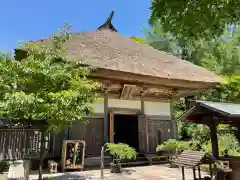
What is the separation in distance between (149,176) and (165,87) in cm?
452

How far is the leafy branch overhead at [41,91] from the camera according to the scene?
16.1 feet

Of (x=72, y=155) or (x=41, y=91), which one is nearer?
(x=41, y=91)

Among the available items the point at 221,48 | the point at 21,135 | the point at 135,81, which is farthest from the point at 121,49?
the point at 221,48

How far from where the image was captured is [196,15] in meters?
2.41

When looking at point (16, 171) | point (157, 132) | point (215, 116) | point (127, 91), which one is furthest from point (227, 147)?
point (16, 171)

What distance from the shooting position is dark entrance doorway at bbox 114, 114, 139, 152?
1277cm

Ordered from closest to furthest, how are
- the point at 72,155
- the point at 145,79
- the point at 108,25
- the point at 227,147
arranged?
the point at 72,155 → the point at 145,79 → the point at 227,147 → the point at 108,25

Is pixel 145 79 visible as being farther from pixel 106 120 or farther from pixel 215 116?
pixel 215 116

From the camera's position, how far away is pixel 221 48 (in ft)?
54.3

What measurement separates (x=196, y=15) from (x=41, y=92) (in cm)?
401

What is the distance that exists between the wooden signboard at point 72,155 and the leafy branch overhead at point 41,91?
6.21 feet

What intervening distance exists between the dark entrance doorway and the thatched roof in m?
3.88

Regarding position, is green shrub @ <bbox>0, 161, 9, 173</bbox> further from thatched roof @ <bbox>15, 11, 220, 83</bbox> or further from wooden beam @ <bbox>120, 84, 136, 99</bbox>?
wooden beam @ <bbox>120, 84, 136, 99</bbox>

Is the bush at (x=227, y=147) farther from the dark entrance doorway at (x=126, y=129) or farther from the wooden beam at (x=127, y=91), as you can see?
the dark entrance doorway at (x=126, y=129)
